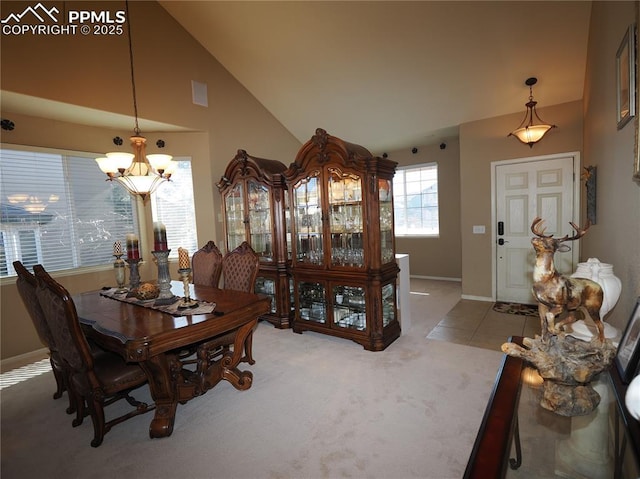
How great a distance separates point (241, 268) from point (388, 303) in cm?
165

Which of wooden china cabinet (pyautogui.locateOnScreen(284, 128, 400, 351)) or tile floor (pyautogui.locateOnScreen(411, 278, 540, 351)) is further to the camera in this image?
tile floor (pyautogui.locateOnScreen(411, 278, 540, 351))

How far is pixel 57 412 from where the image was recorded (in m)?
→ 2.44

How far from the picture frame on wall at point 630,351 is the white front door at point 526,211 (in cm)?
352

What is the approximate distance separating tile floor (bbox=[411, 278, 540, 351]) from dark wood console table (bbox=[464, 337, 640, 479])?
2218mm

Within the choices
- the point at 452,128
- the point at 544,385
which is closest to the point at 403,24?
the point at 452,128

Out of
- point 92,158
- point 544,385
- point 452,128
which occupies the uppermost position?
point 452,128

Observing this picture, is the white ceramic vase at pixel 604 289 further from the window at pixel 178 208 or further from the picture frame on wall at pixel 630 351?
the window at pixel 178 208

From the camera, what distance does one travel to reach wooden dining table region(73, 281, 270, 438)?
1.85 meters

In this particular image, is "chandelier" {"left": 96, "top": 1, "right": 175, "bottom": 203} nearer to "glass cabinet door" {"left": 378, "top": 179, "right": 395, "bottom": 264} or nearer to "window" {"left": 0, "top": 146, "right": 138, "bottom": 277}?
"window" {"left": 0, "top": 146, "right": 138, "bottom": 277}

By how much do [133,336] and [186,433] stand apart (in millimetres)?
816

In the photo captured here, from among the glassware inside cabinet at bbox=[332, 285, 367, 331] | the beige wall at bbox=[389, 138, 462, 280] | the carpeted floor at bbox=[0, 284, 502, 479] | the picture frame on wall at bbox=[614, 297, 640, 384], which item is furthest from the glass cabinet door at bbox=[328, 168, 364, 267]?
the beige wall at bbox=[389, 138, 462, 280]

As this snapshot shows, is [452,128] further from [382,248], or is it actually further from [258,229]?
[258,229]

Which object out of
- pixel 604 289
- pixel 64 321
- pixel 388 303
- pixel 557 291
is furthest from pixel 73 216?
pixel 604 289

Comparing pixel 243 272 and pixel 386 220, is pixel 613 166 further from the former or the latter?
pixel 243 272
